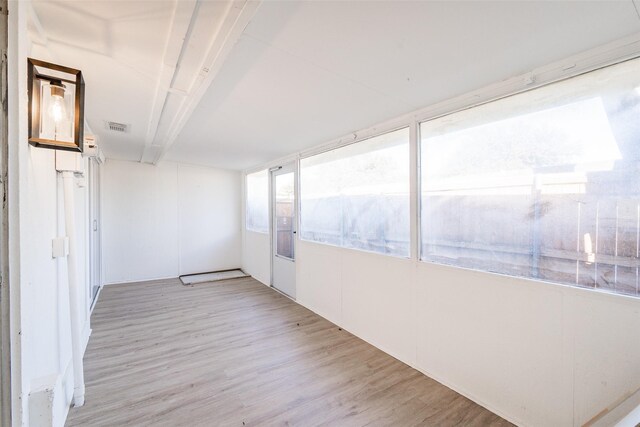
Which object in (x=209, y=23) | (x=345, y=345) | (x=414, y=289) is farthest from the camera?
(x=345, y=345)

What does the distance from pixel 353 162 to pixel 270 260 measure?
8.78 feet

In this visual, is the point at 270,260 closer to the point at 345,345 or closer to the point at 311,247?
the point at 311,247

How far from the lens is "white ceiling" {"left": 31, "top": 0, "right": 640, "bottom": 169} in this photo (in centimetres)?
122

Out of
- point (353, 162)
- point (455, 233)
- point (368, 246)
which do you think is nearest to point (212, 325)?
point (368, 246)

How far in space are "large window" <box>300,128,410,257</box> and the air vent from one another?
2.26m

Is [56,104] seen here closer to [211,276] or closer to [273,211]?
[273,211]

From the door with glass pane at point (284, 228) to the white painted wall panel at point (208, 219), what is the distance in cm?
177

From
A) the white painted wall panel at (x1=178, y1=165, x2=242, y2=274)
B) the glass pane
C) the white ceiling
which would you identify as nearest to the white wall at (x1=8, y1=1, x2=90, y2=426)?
the white ceiling

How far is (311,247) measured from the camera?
384 cm

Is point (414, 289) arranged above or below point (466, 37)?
below

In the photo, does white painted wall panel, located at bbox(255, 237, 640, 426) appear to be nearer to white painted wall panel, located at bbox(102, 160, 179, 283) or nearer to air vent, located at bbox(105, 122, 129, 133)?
air vent, located at bbox(105, 122, 129, 133)

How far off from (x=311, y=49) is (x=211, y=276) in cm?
520

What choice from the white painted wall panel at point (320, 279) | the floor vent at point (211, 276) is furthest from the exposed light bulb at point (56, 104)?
the floor vent at point (211, 276)

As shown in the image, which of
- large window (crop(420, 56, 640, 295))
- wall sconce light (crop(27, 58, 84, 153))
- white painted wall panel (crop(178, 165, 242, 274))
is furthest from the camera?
white painted wall panel (crop(178, 165, 242, 274))
